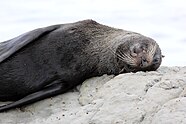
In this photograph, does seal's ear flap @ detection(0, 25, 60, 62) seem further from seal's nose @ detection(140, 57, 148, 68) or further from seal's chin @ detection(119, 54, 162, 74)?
seal's nose @ detection(140, 57, 148, 68)

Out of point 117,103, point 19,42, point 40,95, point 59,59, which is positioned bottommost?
point 40,95

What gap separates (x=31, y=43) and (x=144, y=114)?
2959mm

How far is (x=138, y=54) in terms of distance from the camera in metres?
7.41

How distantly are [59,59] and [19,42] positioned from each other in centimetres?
68

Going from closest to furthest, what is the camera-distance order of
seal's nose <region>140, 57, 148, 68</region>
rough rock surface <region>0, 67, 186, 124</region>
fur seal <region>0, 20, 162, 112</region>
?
1. rough rock surface <region>0, 67, 186, 124</region>
2. seal's nose <region>140, 57, 148, 68</region>
3. fur seal <region>0, 20, 162, 112</region>

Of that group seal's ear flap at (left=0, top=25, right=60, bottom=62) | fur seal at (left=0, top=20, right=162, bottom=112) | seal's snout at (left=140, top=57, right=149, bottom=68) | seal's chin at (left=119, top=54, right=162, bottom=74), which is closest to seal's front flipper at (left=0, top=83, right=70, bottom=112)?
fur seal at (left=0, top=20, right=162, bottom=112)

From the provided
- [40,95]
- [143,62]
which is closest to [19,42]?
[40,95]

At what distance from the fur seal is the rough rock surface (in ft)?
0.62

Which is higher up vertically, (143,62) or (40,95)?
(143,62)

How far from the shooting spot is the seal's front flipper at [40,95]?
23.9 ft

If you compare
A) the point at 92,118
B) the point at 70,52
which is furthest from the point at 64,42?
the point at 92,118

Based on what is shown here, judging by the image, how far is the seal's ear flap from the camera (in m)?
7.87

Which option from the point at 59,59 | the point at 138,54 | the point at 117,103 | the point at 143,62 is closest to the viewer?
the point at 117,103

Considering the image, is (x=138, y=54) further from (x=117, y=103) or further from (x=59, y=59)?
(x=117, y=103)
